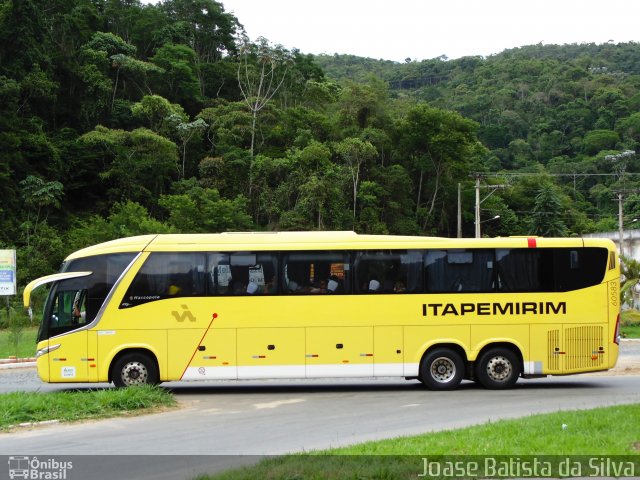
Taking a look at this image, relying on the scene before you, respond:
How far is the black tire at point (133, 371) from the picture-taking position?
16.3 m

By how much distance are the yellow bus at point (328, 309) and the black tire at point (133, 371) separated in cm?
3

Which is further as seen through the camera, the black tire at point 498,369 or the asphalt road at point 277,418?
the black tire at point 498,369

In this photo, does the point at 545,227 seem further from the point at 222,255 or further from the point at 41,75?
the point at 222,255

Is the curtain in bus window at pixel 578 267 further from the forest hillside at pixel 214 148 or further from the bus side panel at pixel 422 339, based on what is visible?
the forest hillside at pixel 214 148

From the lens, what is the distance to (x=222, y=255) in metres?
16.5

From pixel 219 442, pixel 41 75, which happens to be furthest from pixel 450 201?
pixel 219 442

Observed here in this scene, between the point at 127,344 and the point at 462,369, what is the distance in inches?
284

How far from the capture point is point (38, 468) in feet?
30.9

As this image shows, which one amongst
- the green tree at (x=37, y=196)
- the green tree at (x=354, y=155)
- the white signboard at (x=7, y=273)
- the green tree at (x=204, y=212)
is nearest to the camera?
the white signboard at (x=7, y=273)

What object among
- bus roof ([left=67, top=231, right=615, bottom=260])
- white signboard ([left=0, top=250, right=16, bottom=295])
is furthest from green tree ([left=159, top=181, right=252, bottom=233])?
bus roof ([left=67, top=231, right=615, bottom=260])

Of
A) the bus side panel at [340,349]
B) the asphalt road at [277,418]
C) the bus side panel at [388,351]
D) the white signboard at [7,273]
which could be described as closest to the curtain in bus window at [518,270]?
the asphalt road at [277,418]

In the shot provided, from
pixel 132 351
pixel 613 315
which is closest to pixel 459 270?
pixel 613 315

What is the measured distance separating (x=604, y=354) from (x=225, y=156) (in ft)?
160

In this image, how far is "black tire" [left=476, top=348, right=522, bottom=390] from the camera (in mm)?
16609
